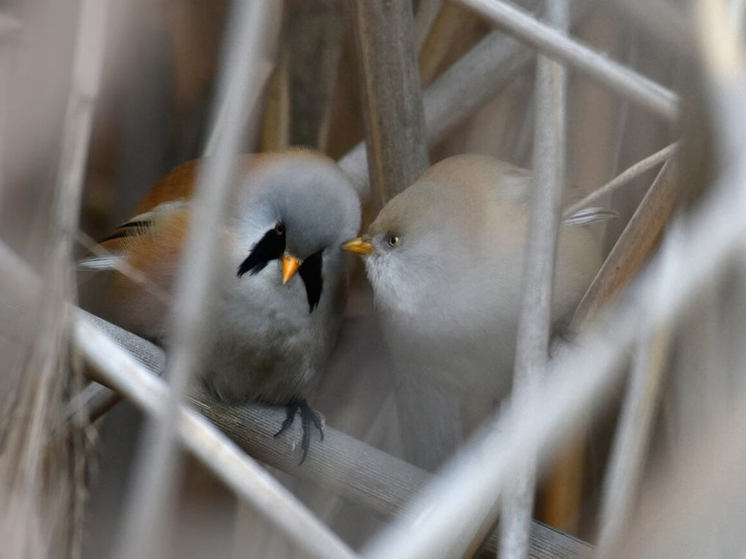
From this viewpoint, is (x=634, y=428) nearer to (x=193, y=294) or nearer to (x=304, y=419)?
(x=193, y=294)

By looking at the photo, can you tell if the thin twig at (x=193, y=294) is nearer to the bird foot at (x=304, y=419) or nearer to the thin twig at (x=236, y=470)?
the thin twig at (x=236, y=470)

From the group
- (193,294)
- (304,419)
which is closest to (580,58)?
(193,294)

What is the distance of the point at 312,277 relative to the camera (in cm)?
187

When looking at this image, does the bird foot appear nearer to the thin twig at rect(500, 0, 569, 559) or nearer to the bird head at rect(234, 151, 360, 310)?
the bird head at rect(234, 151, 360, 310)

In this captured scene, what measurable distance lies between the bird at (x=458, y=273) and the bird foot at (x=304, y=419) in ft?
0.73

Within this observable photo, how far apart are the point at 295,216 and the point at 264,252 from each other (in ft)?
0.33

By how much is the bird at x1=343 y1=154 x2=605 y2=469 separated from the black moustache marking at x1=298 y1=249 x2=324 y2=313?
0.08 m

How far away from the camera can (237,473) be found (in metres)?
1.06

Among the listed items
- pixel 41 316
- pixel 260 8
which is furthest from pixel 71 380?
pixel 260 8

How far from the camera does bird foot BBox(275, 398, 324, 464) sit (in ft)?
6.18

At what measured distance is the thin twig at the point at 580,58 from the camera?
1224mm

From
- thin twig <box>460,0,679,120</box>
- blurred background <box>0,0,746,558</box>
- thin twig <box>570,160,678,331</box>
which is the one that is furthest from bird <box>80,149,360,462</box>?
thin twig <box>460,0,679,120</box>

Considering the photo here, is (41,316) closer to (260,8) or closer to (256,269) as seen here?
(260,8)

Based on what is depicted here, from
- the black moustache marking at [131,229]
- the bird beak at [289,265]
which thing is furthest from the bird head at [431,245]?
the black moustache marking at [131,229]
